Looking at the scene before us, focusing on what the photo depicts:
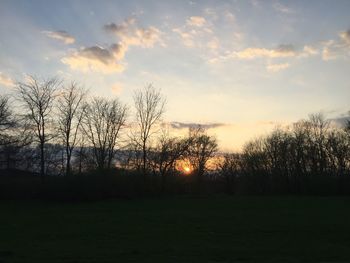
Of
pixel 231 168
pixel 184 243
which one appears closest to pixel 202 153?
pixel 231 168

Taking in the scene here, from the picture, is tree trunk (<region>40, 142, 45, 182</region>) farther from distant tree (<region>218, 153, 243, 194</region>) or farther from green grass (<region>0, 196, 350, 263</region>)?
distant tree (<region>218, 153, 243, 194</region>)

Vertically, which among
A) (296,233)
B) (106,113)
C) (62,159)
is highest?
(106,113)

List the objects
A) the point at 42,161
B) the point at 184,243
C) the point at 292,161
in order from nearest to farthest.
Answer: the point at 184,243 → the point at 42,161 → the point at 292,161

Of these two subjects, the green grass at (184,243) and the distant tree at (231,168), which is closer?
the green grass at (184,243)

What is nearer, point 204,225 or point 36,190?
point 204,225

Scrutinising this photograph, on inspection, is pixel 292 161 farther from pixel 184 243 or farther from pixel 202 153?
pixel 184 243

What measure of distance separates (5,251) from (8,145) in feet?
131

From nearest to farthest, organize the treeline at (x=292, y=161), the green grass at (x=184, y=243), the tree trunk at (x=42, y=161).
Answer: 1. the green grass at (x=184, y=243)
2. the tree trunk at (x=42, y=161)
3. the treeline at (x=292, y=161)

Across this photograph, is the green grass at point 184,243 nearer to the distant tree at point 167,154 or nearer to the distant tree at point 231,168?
the distant tree at point 167,154

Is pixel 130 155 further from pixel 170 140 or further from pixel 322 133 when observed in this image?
pixel 322 133

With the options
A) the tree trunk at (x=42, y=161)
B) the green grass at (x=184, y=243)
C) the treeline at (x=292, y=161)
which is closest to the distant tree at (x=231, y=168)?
the treeline at (x=292, y=161)

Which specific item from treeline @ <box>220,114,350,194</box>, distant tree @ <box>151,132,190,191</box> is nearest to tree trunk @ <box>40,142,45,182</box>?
distant tree @ <box>151,132,190,191</box>

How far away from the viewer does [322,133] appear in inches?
3388

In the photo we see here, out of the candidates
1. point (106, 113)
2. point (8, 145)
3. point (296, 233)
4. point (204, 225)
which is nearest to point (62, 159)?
point (106, 113)
